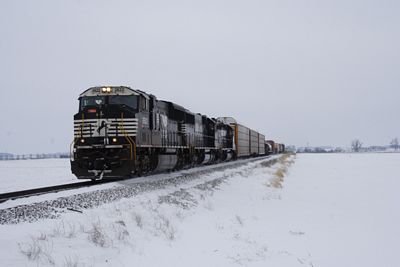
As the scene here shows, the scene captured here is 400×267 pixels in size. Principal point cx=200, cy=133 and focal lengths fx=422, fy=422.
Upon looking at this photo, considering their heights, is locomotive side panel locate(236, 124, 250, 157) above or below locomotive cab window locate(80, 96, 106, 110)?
below

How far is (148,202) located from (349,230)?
5.61 meters

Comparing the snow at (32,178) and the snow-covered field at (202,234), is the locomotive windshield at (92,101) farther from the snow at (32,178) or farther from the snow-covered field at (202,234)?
the snow at (32,178)

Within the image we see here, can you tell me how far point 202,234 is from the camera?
30.0 ft

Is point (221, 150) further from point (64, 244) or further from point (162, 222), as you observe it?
point (64, 244)

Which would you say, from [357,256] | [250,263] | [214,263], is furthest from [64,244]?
[357,256]

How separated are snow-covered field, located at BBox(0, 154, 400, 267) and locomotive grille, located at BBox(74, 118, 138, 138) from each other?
2353 mm

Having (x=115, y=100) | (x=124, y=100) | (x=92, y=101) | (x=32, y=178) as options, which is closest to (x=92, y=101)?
(x=92, y=101)

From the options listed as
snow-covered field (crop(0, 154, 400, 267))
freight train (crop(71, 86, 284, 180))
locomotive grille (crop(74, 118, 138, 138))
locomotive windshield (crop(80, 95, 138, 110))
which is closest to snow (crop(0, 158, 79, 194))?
freight train (crop(71, 86, 284, 180))

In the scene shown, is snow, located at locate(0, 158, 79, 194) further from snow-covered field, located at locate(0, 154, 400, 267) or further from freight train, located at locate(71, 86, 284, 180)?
snow-covered field, located at locate(0, 154, 400, 267)

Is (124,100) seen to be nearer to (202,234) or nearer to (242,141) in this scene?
(202,234)

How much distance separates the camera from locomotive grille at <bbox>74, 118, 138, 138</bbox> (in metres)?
15.2

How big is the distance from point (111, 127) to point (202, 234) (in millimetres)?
7296

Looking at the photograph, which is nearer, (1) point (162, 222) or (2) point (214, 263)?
(2) point (214, 263)

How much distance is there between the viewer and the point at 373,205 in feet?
55.6
